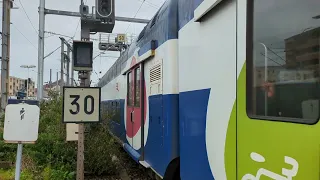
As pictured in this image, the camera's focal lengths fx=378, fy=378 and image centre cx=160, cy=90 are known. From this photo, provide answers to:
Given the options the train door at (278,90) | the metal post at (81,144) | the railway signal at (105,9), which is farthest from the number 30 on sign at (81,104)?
the train door at (278,90)

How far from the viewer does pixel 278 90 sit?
2.28 meters

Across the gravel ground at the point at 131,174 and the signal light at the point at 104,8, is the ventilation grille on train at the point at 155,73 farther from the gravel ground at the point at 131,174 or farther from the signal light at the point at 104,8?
the signal light at the point at 104,8

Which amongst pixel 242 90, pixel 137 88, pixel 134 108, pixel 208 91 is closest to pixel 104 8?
pixel 137 88

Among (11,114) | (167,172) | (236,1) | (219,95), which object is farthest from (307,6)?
(11,114)

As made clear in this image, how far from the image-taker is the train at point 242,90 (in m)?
2.04

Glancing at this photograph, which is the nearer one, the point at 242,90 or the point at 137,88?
the point at 242,90

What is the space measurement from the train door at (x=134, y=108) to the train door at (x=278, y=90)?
443 cm

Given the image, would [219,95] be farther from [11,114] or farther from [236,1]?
[11,114]

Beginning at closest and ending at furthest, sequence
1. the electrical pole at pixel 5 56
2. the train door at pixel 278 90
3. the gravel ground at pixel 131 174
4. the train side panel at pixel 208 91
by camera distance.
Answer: the train door at pixel 278 90
the train side panel at pixel 208 91
the gravel ground at pixel 131 174
the electrical pole at pixel 5 56

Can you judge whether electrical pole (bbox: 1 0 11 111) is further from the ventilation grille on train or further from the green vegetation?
the ventilation grille on train

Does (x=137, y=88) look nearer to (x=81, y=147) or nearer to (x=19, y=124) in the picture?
(x=81, y=147)

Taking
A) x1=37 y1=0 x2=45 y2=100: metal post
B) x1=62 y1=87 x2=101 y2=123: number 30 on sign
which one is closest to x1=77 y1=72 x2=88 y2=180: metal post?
x1=62 y1=87 x2=101 y2=123: number 30 on sign

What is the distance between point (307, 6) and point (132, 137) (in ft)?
20.5

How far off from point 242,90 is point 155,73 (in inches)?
123
